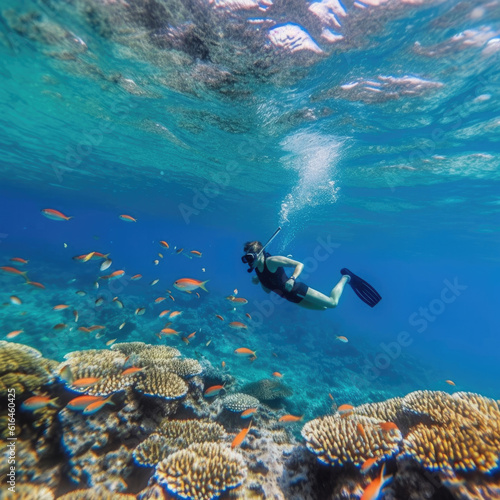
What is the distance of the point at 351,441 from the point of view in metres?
3.46

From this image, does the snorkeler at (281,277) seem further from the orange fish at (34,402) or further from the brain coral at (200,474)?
the orange fish at (34,402)

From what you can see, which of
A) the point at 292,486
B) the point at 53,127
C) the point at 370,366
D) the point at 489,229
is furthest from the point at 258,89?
the point at 489,229

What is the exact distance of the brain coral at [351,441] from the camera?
3.31 m

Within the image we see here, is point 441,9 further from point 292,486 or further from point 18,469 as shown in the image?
point 18,469

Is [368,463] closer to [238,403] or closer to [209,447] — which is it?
[209,447]

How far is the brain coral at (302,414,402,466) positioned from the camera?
331 centimetres

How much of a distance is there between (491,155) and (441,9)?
1094 cm

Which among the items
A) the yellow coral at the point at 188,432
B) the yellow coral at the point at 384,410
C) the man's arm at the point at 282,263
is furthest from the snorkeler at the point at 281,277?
the yellow coral at the point at 188,432

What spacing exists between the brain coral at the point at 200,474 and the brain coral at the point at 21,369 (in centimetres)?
248

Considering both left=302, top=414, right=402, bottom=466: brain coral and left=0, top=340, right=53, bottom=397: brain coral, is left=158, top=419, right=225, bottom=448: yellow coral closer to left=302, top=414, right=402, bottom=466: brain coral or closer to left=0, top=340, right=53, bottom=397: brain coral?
left=302, top=414, right=402, bottom=466: brain coral

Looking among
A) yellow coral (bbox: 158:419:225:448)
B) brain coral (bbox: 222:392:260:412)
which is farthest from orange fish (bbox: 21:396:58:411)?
brain coral (bbox: 222:392:260:412)

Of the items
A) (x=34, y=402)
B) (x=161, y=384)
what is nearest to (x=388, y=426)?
(x=161, y=384)

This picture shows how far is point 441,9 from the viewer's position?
752cm

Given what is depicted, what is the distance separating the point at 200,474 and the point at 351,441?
206cm
